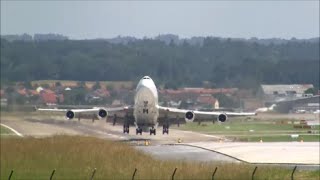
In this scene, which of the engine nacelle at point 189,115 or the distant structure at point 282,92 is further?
the distant structure at point 282,92

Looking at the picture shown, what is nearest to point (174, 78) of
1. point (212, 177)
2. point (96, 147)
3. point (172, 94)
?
point (172, 94)

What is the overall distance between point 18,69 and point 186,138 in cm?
5362

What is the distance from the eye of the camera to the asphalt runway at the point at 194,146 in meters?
58.0

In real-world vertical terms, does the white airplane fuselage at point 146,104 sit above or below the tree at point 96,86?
below

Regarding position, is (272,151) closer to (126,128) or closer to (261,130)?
(126,128)

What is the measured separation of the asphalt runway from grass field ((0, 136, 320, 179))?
536 centimetres

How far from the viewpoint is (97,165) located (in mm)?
46906

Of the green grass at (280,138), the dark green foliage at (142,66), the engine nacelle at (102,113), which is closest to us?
the engine nacelle at (102,113)

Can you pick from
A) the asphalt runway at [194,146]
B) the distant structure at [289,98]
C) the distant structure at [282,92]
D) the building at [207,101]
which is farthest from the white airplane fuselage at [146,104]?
the building at [207,101]

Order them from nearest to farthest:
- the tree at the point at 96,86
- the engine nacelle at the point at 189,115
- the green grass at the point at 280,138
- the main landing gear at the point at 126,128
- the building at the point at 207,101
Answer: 1. the main landing gear at the point at 126,128
2. the green grass at the point at 280,138
3. the engine nacelle at the point at 189,115
4. the building at the point at 207,101
5. the tree at the point at 96,86

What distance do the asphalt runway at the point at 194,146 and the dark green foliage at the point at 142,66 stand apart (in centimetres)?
2875

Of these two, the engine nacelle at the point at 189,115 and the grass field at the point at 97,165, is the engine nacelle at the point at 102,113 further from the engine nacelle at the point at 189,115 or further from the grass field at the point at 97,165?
the grass field at the point at 97,165

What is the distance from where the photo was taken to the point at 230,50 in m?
183

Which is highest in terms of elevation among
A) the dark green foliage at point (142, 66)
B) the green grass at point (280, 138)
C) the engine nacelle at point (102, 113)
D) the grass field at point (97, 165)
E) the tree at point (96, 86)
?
the dark green foliage at point (142, 66)
